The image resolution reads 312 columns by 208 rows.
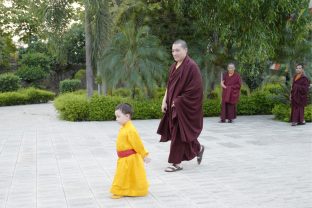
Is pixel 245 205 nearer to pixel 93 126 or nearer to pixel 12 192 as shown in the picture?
pixel 12 192

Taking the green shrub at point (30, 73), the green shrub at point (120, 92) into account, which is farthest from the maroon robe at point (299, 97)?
the green shrub at point (30, 73)

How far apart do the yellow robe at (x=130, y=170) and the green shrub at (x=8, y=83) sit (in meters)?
20.4

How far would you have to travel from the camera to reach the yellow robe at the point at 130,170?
5.15 meters

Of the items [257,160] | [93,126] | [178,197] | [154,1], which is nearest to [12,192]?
[178,197]

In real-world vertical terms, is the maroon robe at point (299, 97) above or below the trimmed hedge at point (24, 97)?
above

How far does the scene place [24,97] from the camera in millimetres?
23250

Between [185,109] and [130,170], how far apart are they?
160cm

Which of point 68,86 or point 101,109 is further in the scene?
point 68,86

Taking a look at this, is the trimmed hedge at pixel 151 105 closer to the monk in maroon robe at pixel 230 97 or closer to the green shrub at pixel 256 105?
the green shrub at pixel 256 105

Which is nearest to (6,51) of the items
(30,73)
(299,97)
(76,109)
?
(30,73)

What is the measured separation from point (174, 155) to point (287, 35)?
8.20m

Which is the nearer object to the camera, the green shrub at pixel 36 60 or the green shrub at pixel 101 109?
the green shrub at pixel 101 109

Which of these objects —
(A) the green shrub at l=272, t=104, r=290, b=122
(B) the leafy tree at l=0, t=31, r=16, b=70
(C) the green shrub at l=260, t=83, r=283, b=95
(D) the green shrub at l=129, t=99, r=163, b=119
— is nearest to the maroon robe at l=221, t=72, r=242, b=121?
(A) the green shrub at l=272, t=104, r=290, b=122

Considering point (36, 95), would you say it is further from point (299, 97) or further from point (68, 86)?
point (299, 97)
